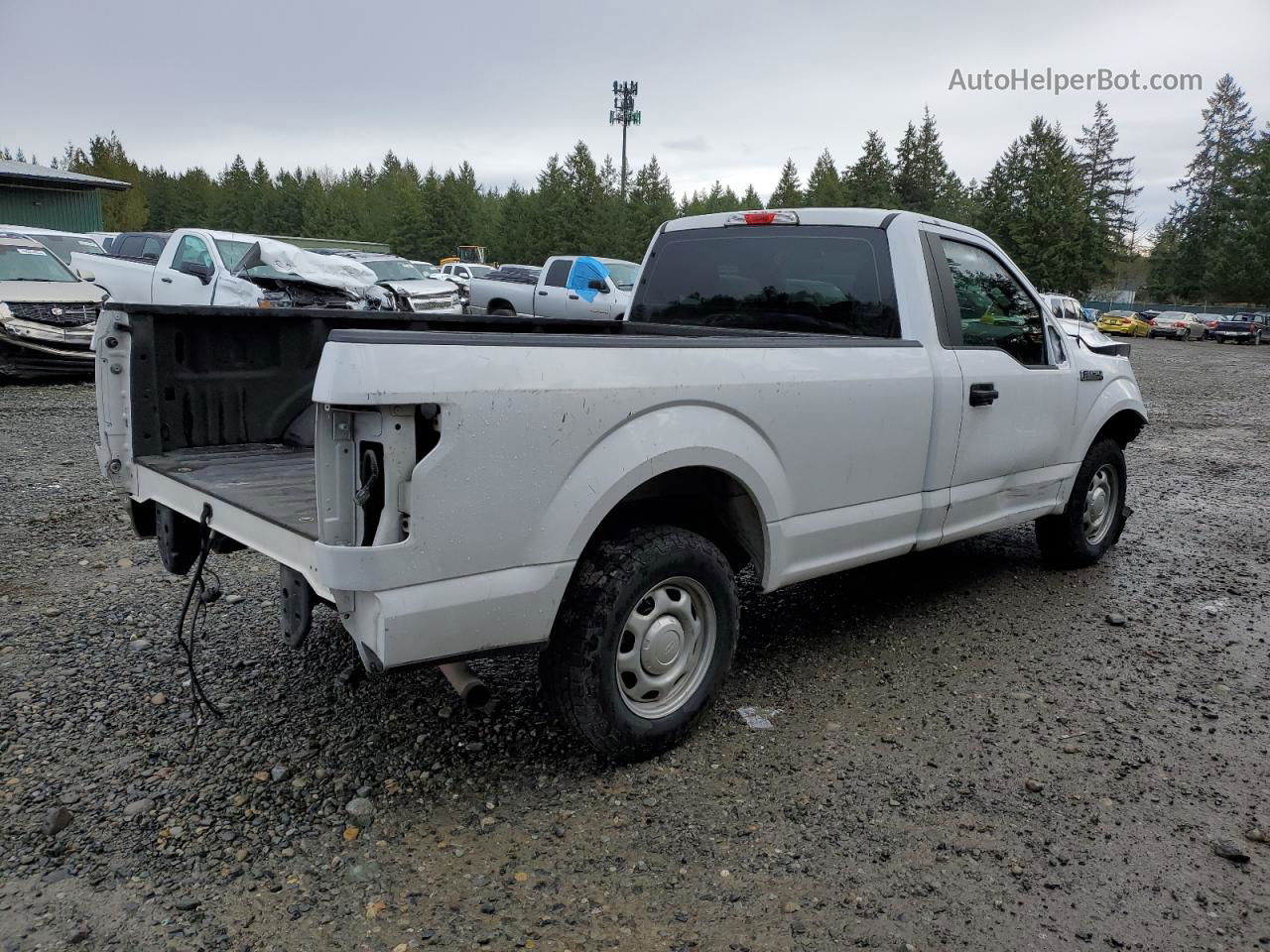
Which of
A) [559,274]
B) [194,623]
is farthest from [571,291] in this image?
[194,623]

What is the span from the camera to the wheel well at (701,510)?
343 centimetres

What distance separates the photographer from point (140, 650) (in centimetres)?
420

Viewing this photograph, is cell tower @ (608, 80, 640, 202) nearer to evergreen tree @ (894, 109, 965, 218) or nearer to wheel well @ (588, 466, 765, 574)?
evergreen tree @ (894, 109, 965, 218)

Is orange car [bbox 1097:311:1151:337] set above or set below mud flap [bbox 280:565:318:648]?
above

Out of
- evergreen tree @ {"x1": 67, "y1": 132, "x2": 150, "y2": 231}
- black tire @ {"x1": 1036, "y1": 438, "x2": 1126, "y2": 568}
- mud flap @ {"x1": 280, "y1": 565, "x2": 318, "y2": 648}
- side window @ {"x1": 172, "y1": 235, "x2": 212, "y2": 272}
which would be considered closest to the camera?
mud flap @ {"x1": 280, "y1": 565, "x2": 318, "y2": 648}

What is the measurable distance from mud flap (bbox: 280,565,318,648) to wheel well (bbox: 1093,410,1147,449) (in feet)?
15.4

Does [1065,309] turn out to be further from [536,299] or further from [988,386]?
[988,386]

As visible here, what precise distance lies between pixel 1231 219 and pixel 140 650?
7623cm

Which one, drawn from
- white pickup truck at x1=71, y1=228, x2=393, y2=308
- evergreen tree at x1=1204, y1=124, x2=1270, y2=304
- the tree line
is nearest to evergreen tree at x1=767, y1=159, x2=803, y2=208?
the tree line

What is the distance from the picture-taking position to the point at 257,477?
11.9 ft

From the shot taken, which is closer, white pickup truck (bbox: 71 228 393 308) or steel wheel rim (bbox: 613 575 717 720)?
steel wheel rim (bbox: 613 575 717 720)

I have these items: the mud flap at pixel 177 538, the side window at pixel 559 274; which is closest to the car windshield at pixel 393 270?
the side window at pixel 559 274

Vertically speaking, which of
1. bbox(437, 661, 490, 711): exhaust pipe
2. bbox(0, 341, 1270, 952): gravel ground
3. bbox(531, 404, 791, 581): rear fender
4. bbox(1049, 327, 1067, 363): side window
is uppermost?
bbox(1049, 327, 1067, 363): side window

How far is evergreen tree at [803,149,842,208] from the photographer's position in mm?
62656
